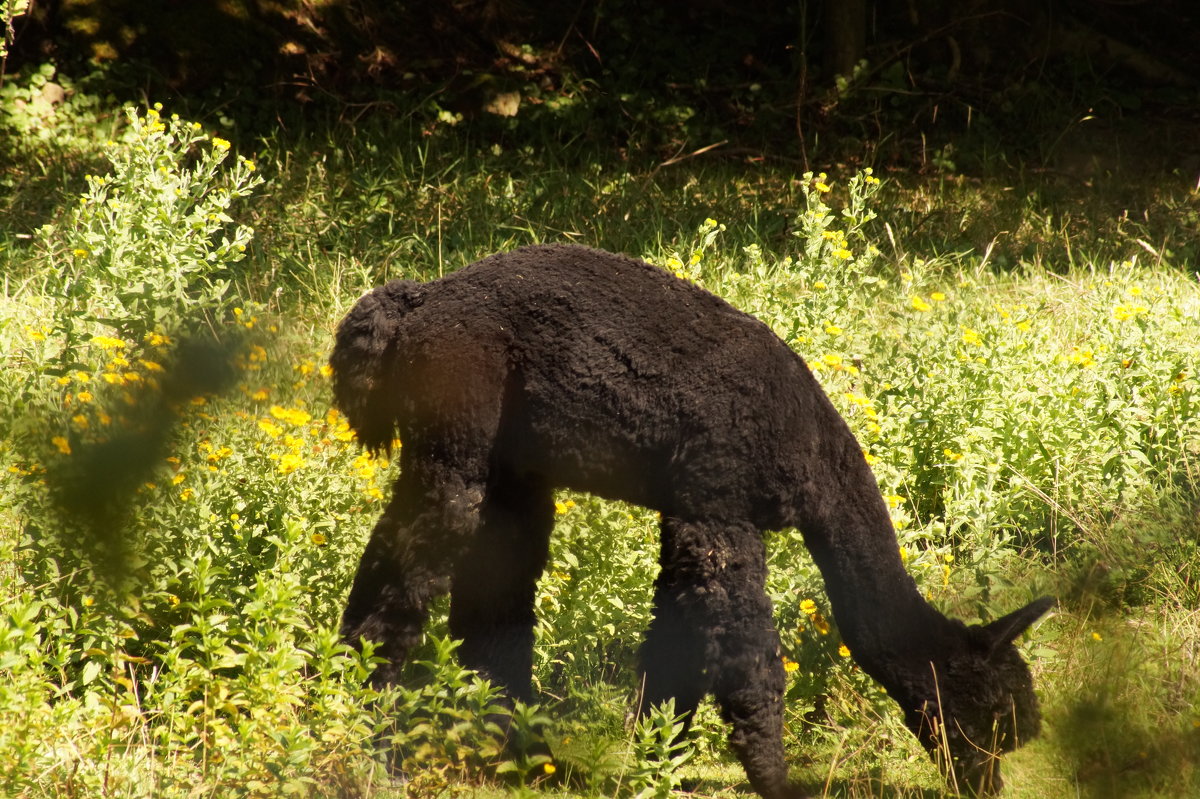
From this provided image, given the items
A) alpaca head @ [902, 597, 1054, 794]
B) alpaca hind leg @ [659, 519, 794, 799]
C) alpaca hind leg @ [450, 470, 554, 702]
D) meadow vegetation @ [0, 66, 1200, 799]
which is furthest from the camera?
alpaca hind leg @ [450, 470, 554, 702]

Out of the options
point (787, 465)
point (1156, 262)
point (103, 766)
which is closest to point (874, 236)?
point (1156, 262)

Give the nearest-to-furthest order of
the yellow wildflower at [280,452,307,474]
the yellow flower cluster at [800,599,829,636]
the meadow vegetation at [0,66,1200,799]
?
1. the meadow vegetation at [0,66,1200,799]
2. the yellow wildflower at [280,452,307,474]
3. the yellow flower cluster at [800,599,829,636]

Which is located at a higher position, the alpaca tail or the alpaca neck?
the alpaca tail

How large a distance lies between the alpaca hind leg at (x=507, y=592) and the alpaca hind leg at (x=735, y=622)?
0.53m

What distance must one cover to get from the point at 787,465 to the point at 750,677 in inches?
26.5

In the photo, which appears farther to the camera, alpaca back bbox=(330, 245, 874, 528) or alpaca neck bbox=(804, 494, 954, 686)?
alpaca neck bbox=(804, 494, 954, 686)

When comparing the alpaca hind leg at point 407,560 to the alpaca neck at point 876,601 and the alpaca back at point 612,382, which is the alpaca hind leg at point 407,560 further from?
the alpaca neck at point 876,601

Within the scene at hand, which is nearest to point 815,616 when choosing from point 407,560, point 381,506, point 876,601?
point 876,601

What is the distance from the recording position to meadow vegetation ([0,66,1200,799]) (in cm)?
299

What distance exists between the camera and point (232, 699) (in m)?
3.29

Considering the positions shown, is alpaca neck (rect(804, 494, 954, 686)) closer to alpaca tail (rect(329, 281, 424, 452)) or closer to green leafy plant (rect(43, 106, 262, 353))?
alpaca tail (rect(329, 281, 424, 452))

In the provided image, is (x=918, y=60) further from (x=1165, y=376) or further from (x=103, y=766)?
(x=103, y=766)

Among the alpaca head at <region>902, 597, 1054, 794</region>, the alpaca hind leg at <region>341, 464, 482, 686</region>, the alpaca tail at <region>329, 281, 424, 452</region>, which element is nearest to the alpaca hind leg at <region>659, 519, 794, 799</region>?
the alpaca head at <region>902, 597, 1054, 794</region>

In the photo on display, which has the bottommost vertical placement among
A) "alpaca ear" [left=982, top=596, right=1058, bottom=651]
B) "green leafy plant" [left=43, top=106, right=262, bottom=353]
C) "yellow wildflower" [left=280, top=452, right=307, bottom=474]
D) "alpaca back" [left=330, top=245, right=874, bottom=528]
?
"alpaca ear" [left=982, top=596, right=1058, bottom=651]
